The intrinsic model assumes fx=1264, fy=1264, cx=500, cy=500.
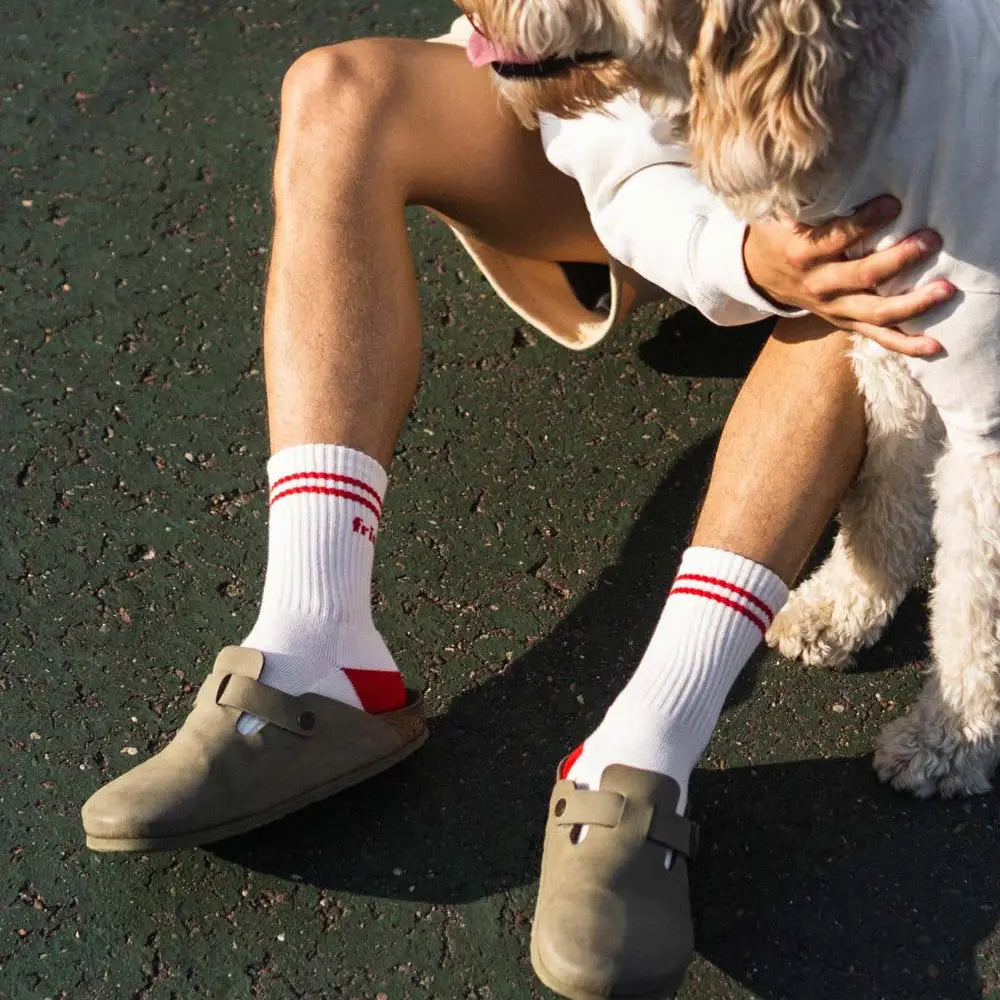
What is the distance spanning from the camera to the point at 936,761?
7.22 feet

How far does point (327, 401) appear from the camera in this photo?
2.19m

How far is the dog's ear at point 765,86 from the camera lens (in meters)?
1.48

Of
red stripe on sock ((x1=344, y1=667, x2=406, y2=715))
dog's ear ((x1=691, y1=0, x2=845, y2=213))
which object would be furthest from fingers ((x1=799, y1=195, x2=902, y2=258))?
red stripe on sock ((x1=344, y1=667, x2=406, y2=715))

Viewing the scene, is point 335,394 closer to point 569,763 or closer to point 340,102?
point 340,102

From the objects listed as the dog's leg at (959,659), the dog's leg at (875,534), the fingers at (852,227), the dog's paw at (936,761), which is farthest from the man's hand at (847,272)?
the dog's paw at (936,761)

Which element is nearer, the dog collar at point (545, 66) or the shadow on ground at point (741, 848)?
the dog collar at point (545, 66)

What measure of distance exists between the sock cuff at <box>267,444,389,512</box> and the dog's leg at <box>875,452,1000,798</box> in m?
0.95

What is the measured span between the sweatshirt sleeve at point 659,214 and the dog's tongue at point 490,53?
263 millimetres

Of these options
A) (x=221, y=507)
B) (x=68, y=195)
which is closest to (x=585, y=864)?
(x=221, y=507)

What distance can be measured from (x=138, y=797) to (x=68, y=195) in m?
1.89

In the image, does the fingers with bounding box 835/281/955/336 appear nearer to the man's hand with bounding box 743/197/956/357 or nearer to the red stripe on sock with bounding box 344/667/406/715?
the man's hand with bounding box 743/197/956/357

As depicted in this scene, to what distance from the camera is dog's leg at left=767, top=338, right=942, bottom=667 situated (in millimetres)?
2025

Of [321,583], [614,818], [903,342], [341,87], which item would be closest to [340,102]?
[341,87]

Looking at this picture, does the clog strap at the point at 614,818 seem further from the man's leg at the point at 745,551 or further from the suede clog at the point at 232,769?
the suede clog at the point at 232,769
